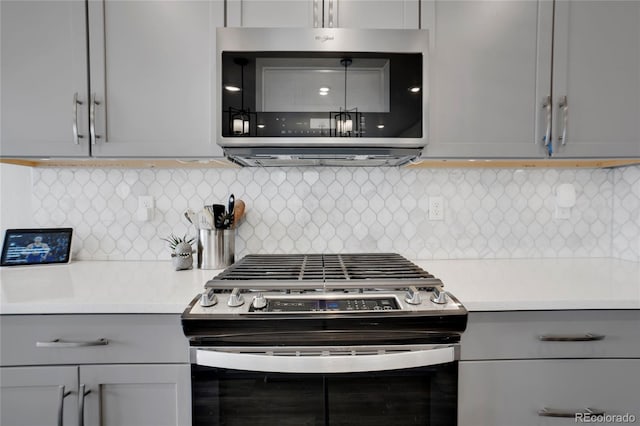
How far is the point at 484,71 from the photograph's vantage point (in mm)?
1393

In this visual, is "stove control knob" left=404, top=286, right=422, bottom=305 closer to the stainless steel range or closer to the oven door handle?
the stainless steel range

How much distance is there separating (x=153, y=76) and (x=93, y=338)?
0.95 metres

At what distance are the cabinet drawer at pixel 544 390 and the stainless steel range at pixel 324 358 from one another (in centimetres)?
8

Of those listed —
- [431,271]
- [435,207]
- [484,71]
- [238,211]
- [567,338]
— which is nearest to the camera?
[567,338]

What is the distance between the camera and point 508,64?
1.40 metres

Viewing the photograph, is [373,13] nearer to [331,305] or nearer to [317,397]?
[331,305]

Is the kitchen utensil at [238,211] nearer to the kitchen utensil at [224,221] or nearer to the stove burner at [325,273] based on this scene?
the kitchen utensil at [224,221]

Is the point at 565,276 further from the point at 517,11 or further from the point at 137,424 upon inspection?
the point at 137,424

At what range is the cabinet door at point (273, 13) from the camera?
4.50ft

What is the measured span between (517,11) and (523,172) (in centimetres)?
75

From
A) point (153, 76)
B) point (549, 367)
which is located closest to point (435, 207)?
point (549, 367)

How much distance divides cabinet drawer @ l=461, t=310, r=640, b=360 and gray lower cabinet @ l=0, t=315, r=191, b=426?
902mm

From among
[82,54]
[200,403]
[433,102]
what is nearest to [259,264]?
[200,403]

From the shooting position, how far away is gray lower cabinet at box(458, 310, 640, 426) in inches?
43.1
